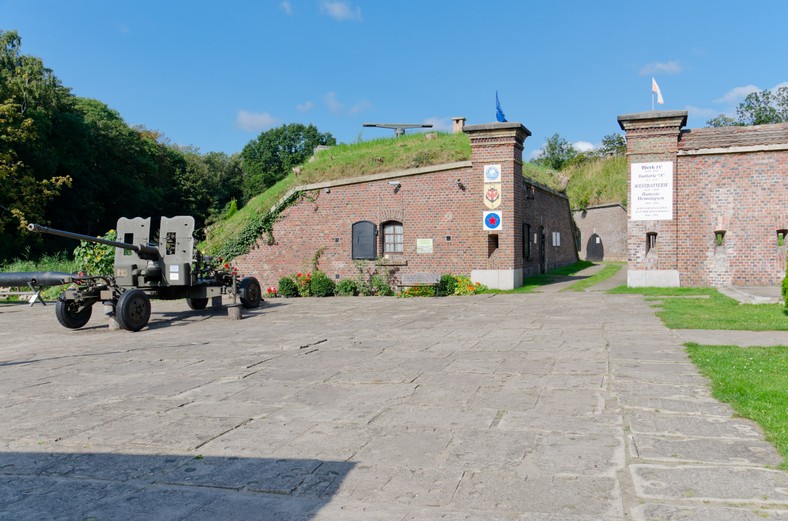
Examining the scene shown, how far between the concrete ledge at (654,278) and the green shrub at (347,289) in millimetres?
8423

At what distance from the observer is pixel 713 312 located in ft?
41.1

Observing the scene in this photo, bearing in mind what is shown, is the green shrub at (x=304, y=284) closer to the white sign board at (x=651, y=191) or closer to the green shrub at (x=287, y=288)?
the green shrub at (x=287, y=288)

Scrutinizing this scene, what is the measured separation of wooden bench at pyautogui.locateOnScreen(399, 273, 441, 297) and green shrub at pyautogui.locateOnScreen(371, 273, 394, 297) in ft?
2.92

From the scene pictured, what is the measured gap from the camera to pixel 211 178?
65000 millimetres

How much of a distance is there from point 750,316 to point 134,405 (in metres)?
10.4

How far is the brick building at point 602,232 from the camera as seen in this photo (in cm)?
4316

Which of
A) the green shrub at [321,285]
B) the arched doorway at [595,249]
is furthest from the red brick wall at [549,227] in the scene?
the arched doorway at [595,249]

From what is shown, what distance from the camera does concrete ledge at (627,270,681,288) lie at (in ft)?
60.9

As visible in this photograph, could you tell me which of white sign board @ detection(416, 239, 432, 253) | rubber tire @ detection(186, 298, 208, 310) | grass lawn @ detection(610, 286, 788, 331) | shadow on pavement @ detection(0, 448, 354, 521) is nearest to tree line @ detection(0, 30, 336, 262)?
white sign board @ detection(416, 239, 432, 253)

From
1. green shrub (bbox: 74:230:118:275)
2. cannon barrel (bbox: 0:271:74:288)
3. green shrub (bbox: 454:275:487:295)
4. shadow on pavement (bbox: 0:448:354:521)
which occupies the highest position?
green shrub (bbox: 74:230:118:275)

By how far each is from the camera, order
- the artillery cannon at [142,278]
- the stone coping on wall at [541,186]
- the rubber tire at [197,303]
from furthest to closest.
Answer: the stone coping on wall at [541,186] → the rubber tire at [197,303] → the artillery cannon at [142,278]

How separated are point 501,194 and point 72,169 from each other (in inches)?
1147

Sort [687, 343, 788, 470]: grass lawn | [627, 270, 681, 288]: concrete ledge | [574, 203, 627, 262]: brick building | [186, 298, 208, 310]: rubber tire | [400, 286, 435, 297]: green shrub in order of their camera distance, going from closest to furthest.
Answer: [687, 343, 788, 470]: grass lawn
[186, 298, 208, 310]: rubber tire
[627, 270, 681, 288]: concrete ledge
[400, 286, 435, 297]: green shrub
[574, 203, 627, 262]: brick building

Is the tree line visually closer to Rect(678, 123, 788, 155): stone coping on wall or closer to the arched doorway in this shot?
Rect(678, 123, 788, 155): stone coping on wall
